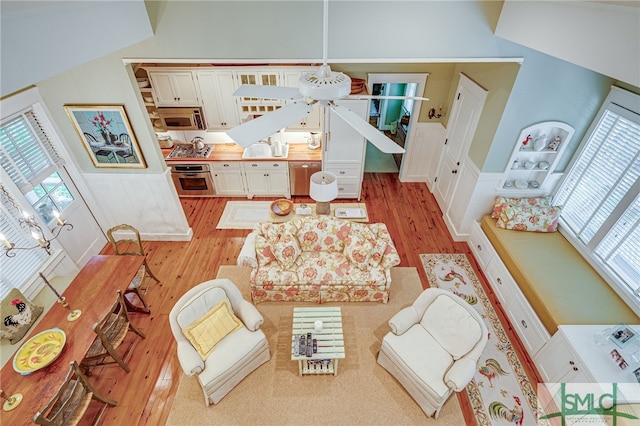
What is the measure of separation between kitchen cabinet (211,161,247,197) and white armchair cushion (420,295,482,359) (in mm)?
4043

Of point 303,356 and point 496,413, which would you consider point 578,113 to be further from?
point 303,356

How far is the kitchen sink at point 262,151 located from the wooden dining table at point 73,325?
2.72 meters

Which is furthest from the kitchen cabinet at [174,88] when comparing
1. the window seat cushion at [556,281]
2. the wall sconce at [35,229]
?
the window seat cushion at [556,281]

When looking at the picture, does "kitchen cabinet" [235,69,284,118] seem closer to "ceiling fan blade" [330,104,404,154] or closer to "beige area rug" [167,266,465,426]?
"ceiling fan blade" [330,104,404,154]

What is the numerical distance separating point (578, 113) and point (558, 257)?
184 cm

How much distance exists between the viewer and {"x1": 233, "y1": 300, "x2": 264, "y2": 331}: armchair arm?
10.7ft

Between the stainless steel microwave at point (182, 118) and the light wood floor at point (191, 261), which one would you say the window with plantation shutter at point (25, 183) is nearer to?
the light wood floor at point (191, 261)

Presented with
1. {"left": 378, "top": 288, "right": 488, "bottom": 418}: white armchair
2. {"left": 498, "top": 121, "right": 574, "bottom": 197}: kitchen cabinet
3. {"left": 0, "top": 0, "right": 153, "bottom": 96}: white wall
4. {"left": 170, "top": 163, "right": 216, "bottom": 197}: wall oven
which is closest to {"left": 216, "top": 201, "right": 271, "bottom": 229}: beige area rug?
{"left": 170, "top": 163, "right": 216, "bottom": 197}: wall oven

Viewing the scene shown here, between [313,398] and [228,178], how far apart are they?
4.05 metres

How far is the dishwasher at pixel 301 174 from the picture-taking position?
556cm

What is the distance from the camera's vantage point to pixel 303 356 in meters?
3.07

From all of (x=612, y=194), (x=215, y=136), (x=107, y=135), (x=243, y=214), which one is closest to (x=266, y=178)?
(x=243, y=214)

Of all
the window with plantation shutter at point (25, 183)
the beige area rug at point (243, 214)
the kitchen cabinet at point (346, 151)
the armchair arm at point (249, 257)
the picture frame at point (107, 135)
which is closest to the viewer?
the window with plantation shutter at point (25, 183)

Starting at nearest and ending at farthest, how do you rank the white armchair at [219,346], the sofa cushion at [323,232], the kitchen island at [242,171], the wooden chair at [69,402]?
the wooden chair at [69,402], the white armchair at [219,346], the sofa cushion at [323,232], the kitchen island at [242,171]
